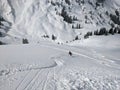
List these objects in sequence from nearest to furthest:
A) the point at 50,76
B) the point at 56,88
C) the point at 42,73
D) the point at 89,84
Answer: the point at 56,88
the point at 89,84
the point at 50,76
the point at 42,73

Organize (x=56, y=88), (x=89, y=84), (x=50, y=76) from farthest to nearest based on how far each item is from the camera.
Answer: (x=50, y=76) < (x=89, y=84) < (x=56, y=88)

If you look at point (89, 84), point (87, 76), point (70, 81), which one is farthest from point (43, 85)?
point (87, 76)

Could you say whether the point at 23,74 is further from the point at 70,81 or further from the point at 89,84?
the point at 89,84

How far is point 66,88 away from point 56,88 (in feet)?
2.98

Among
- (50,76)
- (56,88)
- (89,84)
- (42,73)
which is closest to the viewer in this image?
(56,88)

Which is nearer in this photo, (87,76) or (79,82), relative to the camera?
(79,82)

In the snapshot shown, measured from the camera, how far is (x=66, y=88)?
19.6m

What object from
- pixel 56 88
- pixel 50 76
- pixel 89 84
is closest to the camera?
pixel 56 88

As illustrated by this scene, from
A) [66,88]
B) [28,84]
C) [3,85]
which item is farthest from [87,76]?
[3,85]

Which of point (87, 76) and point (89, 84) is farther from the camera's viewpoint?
point (87, 76)

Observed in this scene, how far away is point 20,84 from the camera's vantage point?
20.5 m

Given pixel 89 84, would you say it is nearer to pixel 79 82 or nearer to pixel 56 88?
pixel 79 82

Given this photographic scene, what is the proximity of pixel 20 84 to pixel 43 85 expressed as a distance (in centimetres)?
220

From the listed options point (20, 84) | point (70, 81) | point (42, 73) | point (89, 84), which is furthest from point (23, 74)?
point (89, 84)
